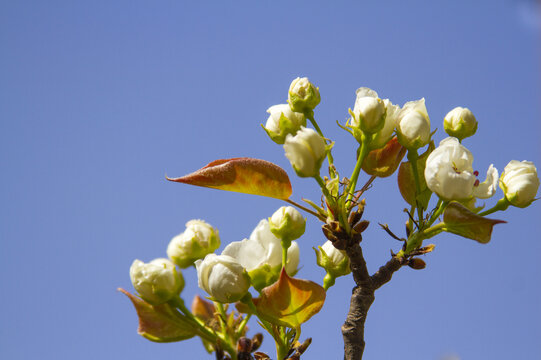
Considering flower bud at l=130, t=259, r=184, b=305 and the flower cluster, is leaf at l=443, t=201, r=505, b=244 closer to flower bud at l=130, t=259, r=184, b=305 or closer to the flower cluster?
the flower cluster

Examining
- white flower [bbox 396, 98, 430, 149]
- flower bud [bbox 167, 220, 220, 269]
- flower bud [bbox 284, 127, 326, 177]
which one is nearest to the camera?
flower bud [bbox 284, 127, 326, 177]

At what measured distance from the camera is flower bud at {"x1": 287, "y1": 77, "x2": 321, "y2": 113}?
1.22 metres

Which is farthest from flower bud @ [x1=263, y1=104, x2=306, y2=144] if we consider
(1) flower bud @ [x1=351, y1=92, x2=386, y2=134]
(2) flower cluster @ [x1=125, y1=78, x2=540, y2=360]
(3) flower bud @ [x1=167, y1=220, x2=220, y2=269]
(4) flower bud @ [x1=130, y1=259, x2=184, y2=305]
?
(4) flower bud @ [x1=130, y1=259, x2=184, y2=305]

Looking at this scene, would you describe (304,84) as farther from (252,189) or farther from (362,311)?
(362,311)

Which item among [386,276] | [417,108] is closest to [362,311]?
[386,276]

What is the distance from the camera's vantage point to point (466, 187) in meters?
1.09

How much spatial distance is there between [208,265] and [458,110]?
626 mm

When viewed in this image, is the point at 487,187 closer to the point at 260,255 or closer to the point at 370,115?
the point at 370,115

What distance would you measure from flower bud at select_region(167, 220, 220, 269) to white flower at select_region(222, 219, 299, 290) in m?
0.09

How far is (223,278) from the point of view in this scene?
1096 millimetres

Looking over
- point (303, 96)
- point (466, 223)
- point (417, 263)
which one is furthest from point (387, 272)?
point (303, 96)

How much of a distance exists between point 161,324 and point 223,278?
8.4 inches

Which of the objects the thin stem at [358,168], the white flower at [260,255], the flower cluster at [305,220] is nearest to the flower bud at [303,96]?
the flower cluster at [305,220]

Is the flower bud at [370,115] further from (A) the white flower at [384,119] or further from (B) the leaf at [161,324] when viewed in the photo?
(B) the leaf at [161,324]
